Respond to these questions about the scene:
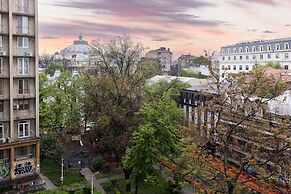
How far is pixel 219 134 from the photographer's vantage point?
1588 centimetres

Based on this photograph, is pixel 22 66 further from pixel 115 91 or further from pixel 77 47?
pixel 77 47

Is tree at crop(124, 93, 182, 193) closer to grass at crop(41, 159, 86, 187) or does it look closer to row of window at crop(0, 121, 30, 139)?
grass at crop(41, 159, 86, 187)

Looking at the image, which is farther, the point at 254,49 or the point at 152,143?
the point at 254,49

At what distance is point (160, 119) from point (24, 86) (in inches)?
474

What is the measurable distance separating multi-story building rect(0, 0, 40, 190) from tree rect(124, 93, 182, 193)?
9.54 m

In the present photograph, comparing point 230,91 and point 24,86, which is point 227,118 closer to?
point 230,91

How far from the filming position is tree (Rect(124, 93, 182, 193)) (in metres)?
22.2

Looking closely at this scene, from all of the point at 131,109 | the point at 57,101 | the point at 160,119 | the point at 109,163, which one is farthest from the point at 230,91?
the point at 57,101

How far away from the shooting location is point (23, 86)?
→ 27281 mm

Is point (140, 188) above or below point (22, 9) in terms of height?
below

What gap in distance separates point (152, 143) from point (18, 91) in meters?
12.2

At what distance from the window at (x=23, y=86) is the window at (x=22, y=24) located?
3968mm

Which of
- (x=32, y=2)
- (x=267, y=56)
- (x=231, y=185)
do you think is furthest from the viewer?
(x=267, y=56)

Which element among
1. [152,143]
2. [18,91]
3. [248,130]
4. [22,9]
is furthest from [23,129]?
[248,130]
